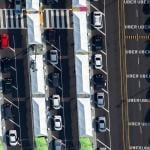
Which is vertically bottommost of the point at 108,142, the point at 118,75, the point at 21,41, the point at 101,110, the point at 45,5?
the point at 108,142

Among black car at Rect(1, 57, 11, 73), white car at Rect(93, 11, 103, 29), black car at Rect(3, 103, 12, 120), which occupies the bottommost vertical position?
black car at Rect(3, 103, 12, 120)

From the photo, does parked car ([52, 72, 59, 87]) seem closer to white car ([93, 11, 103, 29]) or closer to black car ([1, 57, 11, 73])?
black car ([1, 57, 11, 73])

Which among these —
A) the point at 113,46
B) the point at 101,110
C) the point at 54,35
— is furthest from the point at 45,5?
the point at 101,110

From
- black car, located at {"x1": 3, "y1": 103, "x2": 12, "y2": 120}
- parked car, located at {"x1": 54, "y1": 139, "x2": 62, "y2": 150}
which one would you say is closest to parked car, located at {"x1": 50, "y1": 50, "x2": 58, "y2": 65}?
black car, located at {"x1": 3, "y1": 103, "x2": 12, "y2": 120}

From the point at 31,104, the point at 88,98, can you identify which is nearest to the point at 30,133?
the point at 31,104

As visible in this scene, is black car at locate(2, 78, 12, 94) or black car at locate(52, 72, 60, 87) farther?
black car at locate(2, 78, 12, 94)

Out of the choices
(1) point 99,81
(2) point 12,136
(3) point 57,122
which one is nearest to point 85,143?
(3) point 57,122

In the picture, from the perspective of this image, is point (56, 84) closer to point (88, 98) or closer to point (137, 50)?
point (88, 98)

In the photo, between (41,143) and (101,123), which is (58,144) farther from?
(101,123)

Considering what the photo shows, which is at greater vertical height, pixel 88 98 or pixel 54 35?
pixel 54 35
